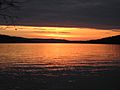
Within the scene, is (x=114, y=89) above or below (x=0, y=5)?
below

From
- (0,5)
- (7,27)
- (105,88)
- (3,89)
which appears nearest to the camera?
(0,5)

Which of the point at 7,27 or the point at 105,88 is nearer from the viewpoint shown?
the point at 7,27

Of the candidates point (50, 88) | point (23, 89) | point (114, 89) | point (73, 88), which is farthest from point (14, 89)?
point (114, 89)

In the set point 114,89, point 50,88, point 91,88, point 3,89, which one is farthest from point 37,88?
point 114,89

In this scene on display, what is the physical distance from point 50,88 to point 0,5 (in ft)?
Result: 95.9

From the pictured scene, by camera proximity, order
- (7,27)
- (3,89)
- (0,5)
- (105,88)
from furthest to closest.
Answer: (105,88), (3,89), (7,27), (0,5)

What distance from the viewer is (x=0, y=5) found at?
5184mm

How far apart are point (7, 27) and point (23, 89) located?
28347 mm

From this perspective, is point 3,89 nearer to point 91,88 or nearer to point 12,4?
point 91,88

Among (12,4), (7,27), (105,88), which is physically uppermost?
(12,4)

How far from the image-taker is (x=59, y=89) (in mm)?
33688

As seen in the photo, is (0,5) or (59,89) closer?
(0,5)

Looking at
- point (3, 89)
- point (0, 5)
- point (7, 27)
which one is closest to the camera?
point (0, 5)

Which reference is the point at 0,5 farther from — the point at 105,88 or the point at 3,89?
the point at 105,88
